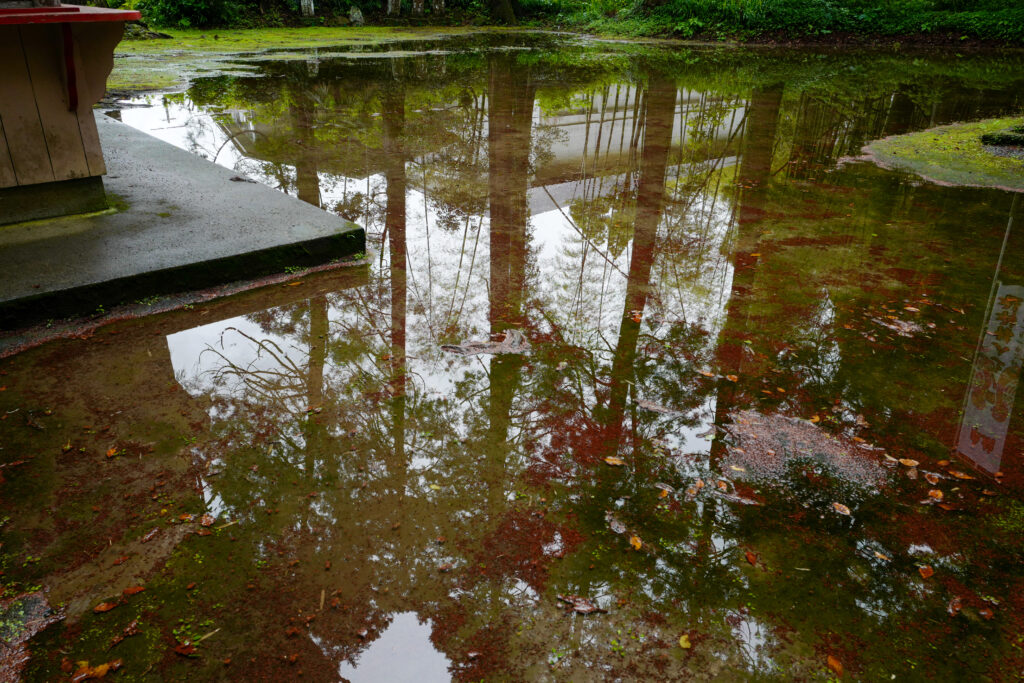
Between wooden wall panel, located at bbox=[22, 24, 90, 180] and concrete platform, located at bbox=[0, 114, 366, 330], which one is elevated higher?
wooden wall panel, located at bbox=[22, 24, 90, 180]

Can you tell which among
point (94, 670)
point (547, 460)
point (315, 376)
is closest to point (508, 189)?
point (315, 376)

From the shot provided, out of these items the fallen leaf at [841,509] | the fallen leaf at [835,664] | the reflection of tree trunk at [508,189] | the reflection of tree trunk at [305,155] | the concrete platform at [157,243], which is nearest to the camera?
the fallen leaf at [835,664]

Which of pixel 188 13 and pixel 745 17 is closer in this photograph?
pixel 188 13

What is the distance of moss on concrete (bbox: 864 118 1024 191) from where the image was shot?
738 centimetres

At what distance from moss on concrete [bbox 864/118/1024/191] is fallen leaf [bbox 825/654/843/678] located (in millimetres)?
6951

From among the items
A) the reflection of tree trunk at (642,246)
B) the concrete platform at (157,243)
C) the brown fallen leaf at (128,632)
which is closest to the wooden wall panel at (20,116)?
the concrete platform at (157,243)

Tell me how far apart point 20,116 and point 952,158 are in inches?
377

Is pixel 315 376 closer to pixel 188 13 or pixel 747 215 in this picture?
pixel 747 215

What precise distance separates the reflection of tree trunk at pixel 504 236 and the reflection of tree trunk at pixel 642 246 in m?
0.53

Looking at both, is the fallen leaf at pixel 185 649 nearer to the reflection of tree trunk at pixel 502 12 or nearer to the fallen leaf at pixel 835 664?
the fallen leaf at pixel 835 664

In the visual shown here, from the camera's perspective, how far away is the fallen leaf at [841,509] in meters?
2.64

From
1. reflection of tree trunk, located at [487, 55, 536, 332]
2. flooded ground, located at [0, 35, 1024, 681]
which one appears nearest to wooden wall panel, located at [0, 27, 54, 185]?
flooded ground, located at [0, 35, 1024, 681]

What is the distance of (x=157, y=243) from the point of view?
4.21 m

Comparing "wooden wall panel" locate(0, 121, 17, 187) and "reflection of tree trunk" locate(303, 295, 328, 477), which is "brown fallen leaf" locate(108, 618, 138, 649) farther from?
"wooden wall panel" locate(0, 121, 17, 187)
